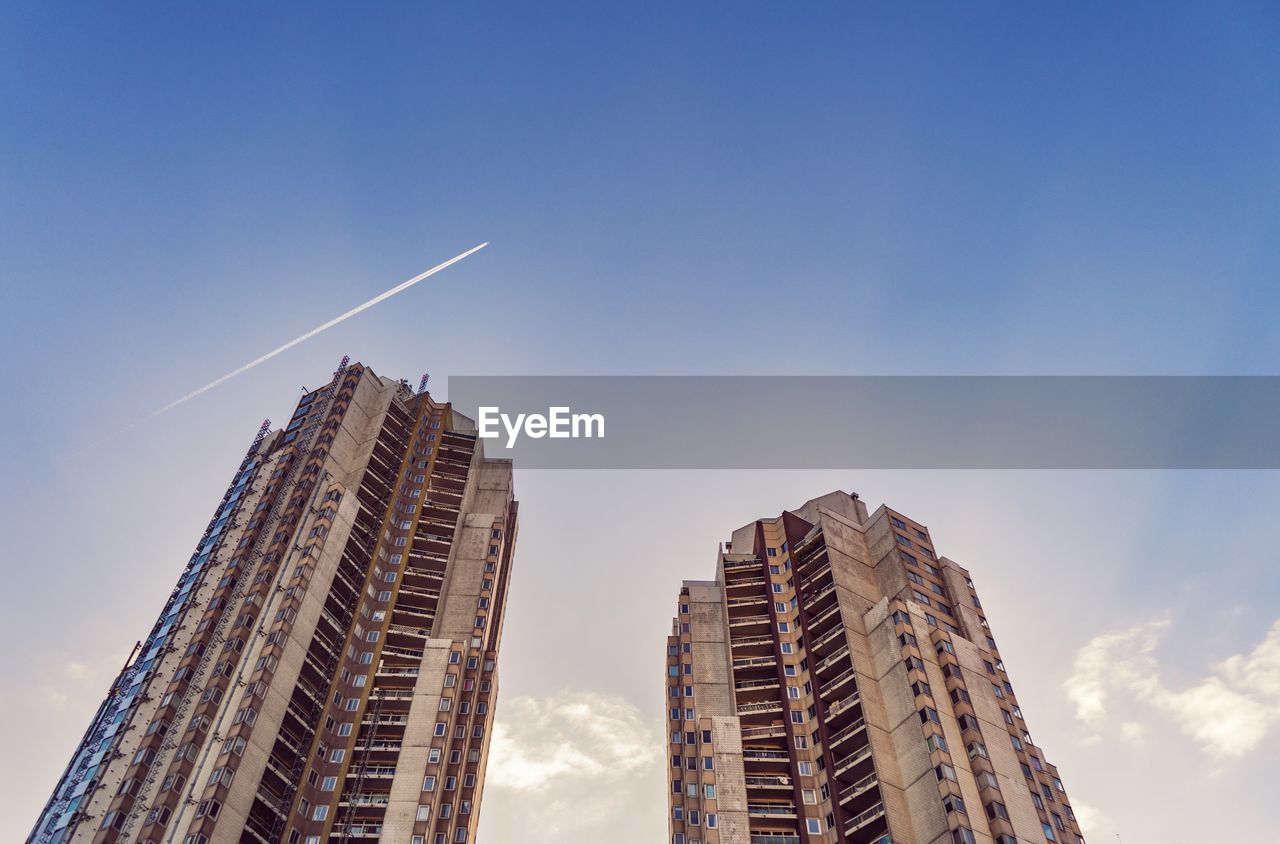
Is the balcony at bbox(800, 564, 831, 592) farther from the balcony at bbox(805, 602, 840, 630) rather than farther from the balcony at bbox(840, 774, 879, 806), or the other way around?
the balcony at bbox(840, 774, 879, 806)

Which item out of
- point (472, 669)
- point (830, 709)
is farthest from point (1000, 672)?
point (472, 669)

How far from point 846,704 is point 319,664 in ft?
185

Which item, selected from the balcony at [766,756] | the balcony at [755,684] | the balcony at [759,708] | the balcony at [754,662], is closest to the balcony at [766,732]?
the balcony at [766,756]

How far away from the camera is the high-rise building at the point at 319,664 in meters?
91.4

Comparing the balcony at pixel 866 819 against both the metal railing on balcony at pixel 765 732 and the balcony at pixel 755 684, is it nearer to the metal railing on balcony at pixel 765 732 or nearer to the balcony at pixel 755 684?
the metal railing on balcony at pixel 765 732

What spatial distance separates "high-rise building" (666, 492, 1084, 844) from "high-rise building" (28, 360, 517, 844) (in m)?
25.5

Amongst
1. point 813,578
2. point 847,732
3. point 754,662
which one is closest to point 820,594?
point 813,578

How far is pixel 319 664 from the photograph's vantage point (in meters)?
108

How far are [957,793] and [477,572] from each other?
65.1 meters

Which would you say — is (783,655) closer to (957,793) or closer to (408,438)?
(957,793)

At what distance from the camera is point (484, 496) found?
147500 mm

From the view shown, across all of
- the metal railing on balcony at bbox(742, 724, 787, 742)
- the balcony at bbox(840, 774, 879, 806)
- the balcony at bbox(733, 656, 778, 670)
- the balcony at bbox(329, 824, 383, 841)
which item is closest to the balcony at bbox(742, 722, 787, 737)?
the metal railing on balcony at bbox(742, 724, 787, 742)

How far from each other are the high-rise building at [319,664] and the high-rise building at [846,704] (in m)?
25.5

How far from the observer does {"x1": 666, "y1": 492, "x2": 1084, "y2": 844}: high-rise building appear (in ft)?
304
